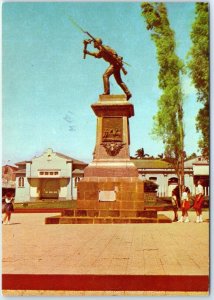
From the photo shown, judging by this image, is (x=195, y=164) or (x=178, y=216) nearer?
(x=195, y=164)

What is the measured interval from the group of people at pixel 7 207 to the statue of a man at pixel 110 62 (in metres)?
2.85

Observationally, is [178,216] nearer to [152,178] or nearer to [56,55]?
[152,178]

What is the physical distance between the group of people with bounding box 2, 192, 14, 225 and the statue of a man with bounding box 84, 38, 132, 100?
285cm

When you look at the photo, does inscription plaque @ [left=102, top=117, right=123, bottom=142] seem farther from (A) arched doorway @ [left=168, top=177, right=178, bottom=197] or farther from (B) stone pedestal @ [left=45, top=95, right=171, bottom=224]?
(A) arched doorway @ [left=168, top=177, right=178, bottom=197]

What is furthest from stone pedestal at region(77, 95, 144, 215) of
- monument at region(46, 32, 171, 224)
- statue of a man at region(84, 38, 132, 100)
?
statue of a man at region(84, 38, 132, 100)

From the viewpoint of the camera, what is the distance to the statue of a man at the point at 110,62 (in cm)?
899

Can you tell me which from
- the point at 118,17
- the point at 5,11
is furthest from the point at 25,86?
the point at 118,17

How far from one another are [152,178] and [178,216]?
1.03m

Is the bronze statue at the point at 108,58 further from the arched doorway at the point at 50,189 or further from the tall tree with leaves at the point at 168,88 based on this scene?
the arched doorway at the point at 50,189

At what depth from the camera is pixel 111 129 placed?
418 inches

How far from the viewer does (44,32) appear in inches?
334

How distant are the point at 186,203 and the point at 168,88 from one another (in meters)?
2.22

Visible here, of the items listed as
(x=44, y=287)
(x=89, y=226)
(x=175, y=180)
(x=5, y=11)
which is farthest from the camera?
(x=175, y=180)

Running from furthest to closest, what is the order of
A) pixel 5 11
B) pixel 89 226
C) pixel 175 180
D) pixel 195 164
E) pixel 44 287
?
pixel 175 180, pixel 89 226, pixel 195 164, pixel 5 11, pixel 44 287
